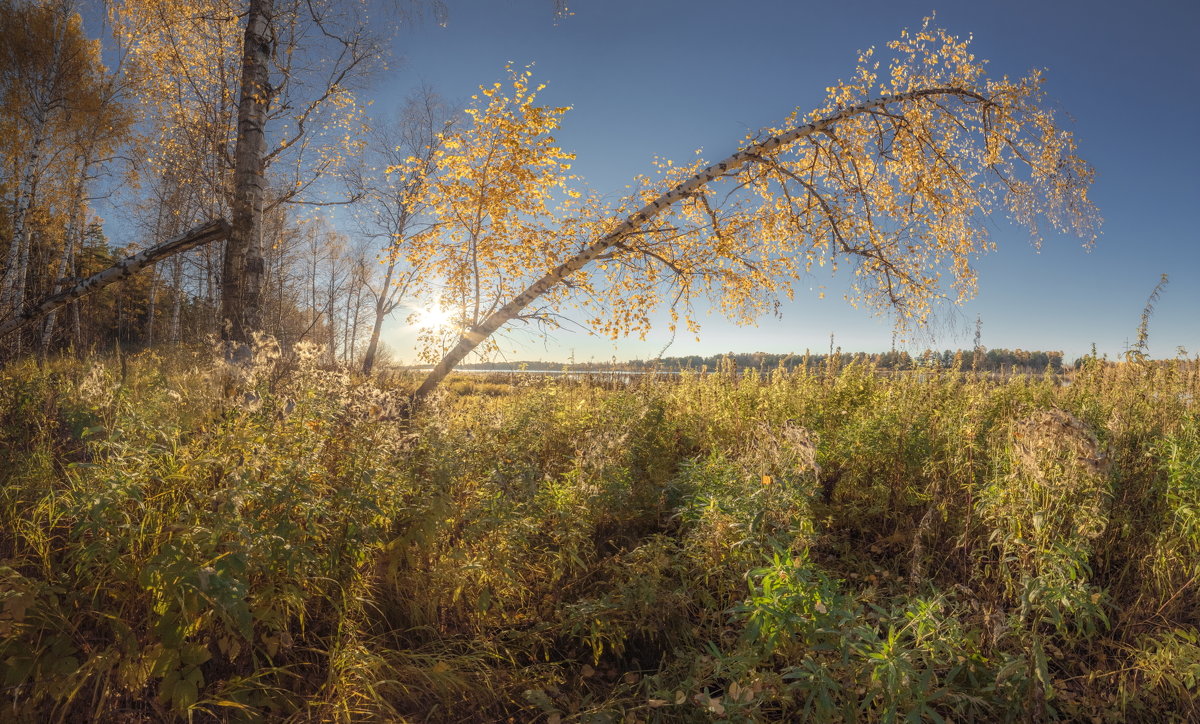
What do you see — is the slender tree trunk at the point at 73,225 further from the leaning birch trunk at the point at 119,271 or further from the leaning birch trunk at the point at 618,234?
the leaning birch trunk at the point at 618,234

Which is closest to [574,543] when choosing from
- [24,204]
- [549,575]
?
[549,575]

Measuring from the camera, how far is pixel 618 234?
7242 mm

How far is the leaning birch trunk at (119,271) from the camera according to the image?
4387 mm

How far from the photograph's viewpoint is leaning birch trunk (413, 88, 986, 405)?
7.16m

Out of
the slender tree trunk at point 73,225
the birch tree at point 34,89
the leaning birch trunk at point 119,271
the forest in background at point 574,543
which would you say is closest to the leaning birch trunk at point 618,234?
the forest in background at point 574,543

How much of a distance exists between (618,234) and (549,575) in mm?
5146

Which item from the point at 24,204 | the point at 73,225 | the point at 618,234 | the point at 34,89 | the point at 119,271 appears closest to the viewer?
the point at 119,271

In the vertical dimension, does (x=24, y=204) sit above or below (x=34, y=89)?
below

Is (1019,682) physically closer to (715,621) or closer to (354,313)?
(715,621)

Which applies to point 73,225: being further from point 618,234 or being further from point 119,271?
point 618,234

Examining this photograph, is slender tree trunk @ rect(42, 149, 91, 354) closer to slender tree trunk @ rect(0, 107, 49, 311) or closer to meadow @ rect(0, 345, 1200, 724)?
slender tree trunk @ rect(0, 107, 49, 311)

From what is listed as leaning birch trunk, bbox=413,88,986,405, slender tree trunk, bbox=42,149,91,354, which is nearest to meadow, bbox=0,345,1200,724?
leaning birch trunk, bbox=413,88,986,405

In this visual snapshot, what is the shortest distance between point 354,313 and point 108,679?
30.4m

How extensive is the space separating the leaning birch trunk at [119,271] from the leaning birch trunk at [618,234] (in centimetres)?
296
